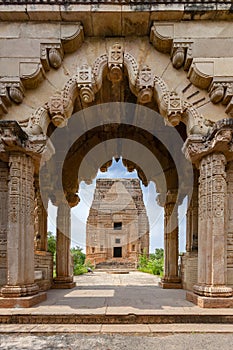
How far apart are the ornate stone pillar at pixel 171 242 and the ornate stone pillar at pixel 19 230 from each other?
5145 mm

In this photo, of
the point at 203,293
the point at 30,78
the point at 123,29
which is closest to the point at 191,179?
the point at 203,293

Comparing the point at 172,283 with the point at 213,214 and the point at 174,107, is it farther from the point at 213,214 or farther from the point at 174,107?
the point at 174,107

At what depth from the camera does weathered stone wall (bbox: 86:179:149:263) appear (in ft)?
124

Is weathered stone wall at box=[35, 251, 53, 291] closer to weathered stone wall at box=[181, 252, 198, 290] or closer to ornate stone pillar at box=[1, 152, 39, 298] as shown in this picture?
ornate stone pillar at box=[1, 152, 39, 298]

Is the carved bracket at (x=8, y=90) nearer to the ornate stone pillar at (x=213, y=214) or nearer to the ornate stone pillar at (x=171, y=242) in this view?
the ornate stone pillar at (x=213, y=214)

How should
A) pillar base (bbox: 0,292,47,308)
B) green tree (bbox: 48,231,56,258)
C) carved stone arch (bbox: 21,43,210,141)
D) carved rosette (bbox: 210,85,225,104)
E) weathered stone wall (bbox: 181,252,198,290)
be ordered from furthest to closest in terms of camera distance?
green tree (bbox: 48,231,56,258), weathered stone wall (bbox: 181,252,198,290), carved stone arch (bbox: 21,43,210,141), carved rosette (bbox: 210,85,225,104), pillar base (bbox: 0,292,47,308)

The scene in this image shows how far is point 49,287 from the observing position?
1018 centimetres

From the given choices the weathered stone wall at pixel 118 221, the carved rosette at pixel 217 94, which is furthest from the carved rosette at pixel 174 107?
the weathered stone wall at pixel 118 221

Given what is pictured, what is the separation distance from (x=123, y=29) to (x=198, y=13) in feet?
5.23

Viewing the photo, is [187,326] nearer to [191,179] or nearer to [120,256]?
[191,179]

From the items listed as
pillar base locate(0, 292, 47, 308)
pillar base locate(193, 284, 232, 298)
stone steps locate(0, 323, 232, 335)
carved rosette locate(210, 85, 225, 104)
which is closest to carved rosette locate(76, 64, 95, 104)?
carved rosette locate(210, 85, 225, 104)

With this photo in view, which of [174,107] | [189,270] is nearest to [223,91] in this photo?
[174,107]

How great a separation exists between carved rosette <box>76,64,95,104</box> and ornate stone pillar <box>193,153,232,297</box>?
281 centimetres

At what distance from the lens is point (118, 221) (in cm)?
3906
